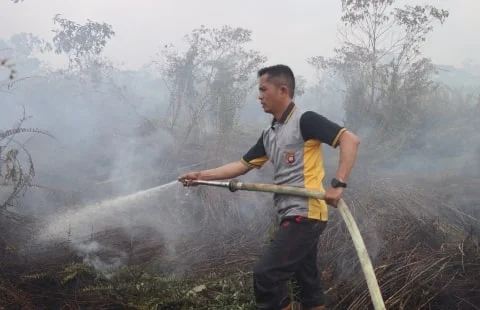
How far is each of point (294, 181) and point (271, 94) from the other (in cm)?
64

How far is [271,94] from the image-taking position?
9.61 feet

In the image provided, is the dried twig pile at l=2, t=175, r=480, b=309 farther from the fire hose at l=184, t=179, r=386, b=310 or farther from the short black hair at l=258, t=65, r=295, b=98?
the short black hair at l=258, t=65, r=295, b=98

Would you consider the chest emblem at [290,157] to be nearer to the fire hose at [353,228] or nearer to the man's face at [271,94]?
the fire hose at [353,228]

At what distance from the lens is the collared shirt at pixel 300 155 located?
2711 millimetres

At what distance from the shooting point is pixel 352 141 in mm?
2566

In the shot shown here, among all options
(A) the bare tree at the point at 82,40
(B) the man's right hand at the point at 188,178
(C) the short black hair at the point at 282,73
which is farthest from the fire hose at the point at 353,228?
(A) the bare tree at the point at 82,40

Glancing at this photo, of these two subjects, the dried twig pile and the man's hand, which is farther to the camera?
the dried twig pile

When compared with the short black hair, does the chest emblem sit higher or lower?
lower

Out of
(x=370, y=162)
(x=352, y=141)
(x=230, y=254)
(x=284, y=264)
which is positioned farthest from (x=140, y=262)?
(x=370, y=162)

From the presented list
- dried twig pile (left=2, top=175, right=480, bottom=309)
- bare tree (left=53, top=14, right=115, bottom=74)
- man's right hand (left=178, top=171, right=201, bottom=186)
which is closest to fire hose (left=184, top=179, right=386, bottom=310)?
Result: man's right hand (left=178, top=171, right=201, bottom=186)

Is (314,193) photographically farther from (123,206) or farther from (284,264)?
(123,206)

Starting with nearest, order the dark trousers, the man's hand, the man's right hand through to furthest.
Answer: the man's hand → the dark trousers → the man's right hand

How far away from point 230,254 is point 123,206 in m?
2.39

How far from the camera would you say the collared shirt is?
271cm
